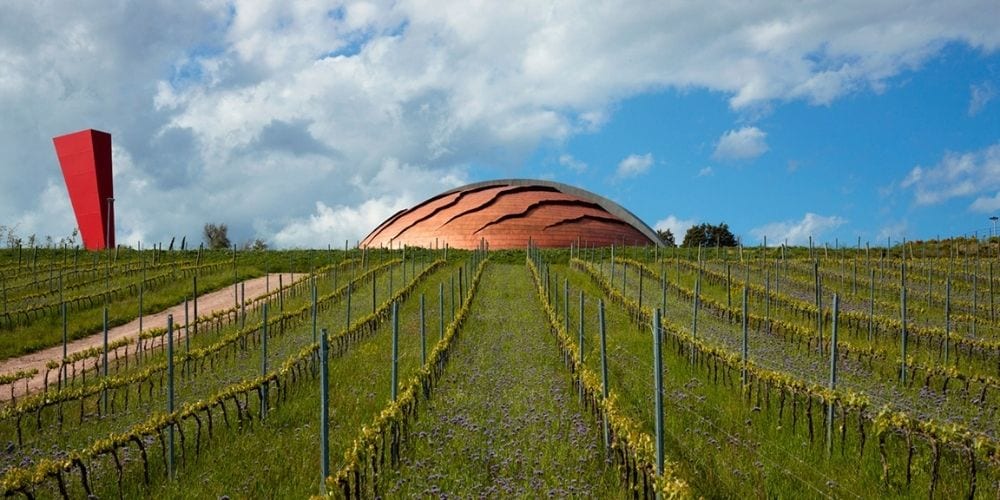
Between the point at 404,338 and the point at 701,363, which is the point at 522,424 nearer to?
the point at 701,363

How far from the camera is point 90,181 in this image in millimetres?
55062

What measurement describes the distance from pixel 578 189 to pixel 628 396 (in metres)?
68.5

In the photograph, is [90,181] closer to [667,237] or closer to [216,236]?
[216,236]

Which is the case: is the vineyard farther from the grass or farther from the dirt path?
the dirt path

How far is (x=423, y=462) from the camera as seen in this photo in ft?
28.2

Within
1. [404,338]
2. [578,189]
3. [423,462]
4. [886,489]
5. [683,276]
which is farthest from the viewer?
[578,189]

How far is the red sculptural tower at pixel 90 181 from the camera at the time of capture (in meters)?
54.7

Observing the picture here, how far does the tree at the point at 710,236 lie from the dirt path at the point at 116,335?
4763cm

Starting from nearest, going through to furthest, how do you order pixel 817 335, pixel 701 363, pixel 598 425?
pixel 598 425
pixel 701 363
pixel 817 335

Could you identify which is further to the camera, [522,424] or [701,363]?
[701,363]

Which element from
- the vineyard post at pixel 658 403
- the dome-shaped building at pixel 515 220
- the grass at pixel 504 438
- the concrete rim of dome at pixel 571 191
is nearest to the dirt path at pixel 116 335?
the grass at pixel 504 438

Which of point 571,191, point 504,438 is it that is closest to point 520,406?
point 504,438

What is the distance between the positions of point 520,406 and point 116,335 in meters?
18.8

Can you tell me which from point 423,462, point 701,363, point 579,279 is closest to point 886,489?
point 423,462
